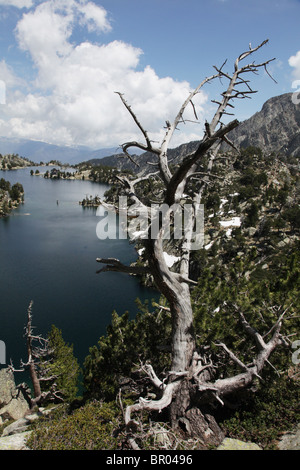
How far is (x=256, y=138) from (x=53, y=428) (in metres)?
198

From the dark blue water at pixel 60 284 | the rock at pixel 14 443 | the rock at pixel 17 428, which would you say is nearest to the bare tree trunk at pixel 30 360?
the rock at pixel 17 428

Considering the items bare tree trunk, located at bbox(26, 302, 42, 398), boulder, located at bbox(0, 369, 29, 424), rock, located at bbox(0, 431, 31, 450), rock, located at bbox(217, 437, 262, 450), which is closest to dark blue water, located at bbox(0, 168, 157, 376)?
boulder, located at bbox(0, 369, 29, 424)

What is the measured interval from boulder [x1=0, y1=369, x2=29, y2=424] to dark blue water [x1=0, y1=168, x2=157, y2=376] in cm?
338

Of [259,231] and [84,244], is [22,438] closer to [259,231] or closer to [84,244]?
[259,231]

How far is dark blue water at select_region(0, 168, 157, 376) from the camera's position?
27594mm

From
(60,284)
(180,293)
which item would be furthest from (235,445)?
(60,284)

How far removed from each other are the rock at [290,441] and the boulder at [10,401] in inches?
581

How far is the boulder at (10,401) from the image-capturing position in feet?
55.4

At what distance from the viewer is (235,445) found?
256 inches

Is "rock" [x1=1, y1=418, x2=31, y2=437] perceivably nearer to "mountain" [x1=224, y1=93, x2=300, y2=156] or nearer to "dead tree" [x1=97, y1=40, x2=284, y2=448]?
"dead tree" [x1=97, y1=40, x2=284, y2=448]

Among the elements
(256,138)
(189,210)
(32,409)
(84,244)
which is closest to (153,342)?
(189,210)

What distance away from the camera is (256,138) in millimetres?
181500

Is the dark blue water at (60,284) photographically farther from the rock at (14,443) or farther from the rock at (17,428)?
the rock at (14,443)

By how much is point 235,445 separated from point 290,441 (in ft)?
4.20
